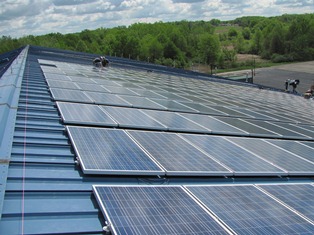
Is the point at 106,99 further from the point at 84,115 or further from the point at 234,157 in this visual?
the point at 234,157

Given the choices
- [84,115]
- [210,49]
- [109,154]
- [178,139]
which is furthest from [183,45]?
[109,154]

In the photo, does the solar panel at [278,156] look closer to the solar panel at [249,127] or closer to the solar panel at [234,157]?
the solar panel at [234,157]

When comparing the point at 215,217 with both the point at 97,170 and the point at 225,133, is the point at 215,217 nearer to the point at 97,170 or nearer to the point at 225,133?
the point at 97,170

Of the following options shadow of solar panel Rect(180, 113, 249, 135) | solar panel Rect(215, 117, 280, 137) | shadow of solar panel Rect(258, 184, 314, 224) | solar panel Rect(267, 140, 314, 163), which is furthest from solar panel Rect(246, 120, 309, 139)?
shadow of solar panel Rect(258, 184, 314, 224)

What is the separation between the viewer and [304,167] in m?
8.60

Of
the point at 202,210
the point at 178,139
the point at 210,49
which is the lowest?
the point at 202,210

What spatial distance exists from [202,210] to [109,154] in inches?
95.9

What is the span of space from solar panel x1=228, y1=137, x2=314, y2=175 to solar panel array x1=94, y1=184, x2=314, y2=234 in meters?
1.90

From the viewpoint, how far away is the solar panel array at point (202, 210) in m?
4.80

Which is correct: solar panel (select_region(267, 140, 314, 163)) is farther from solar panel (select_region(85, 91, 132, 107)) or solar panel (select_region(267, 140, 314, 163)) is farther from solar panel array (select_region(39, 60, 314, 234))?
solar panel (select_region(85, 91, 132, 107))

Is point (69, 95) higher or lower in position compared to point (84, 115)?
higher

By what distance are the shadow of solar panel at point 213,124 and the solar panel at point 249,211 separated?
4243 mm

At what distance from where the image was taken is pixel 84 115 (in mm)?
9805

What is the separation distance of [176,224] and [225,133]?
19.8ft
